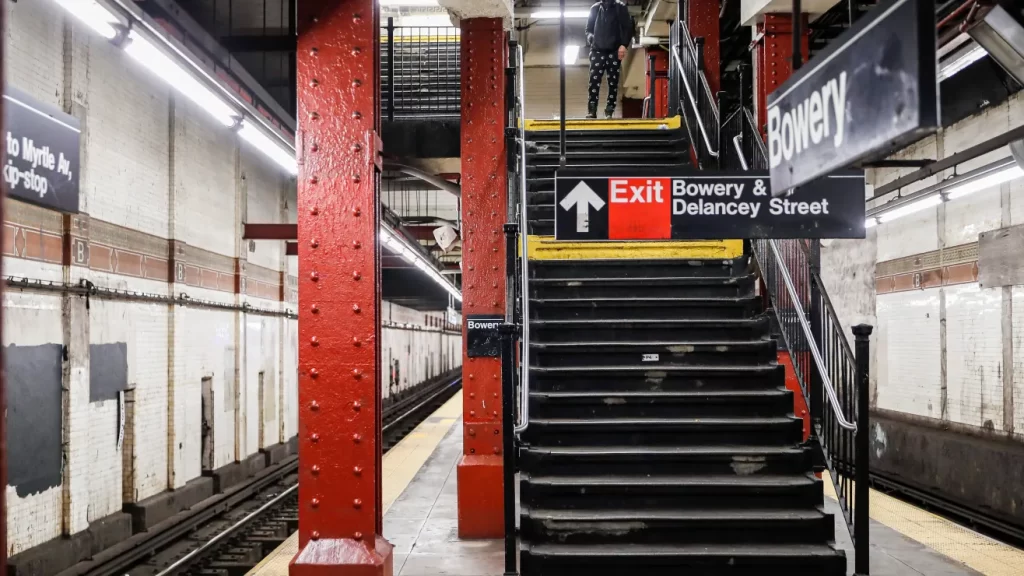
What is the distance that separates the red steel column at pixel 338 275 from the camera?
3664mm

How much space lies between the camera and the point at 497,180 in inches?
280

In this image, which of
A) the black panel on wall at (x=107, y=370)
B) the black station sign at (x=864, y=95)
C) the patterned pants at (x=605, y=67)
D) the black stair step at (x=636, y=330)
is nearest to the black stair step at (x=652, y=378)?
the black stair step at (x=636, y=330)

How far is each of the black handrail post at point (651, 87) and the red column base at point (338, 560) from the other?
1037 cm

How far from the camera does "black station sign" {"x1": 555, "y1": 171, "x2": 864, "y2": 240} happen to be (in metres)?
5.13

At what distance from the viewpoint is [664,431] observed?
5688 millimetres

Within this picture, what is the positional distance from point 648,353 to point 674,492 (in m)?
1.40

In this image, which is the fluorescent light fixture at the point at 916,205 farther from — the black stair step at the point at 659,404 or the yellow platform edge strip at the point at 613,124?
the black stair step at the point at 659,404

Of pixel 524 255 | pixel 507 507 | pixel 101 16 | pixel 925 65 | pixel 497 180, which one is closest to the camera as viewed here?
pixel 925 65

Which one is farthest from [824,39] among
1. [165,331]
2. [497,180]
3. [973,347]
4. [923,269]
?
[165,331]

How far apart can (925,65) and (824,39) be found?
1003 cm

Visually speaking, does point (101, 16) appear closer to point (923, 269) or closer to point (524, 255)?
point (524, 255)

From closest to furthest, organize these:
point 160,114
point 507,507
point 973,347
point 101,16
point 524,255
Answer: point 101,16
point 507,507
point 524,255
point 160,114
point 973,347

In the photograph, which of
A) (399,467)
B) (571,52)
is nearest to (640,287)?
(399,467)

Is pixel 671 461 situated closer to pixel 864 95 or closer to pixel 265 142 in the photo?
pixel 864 95
